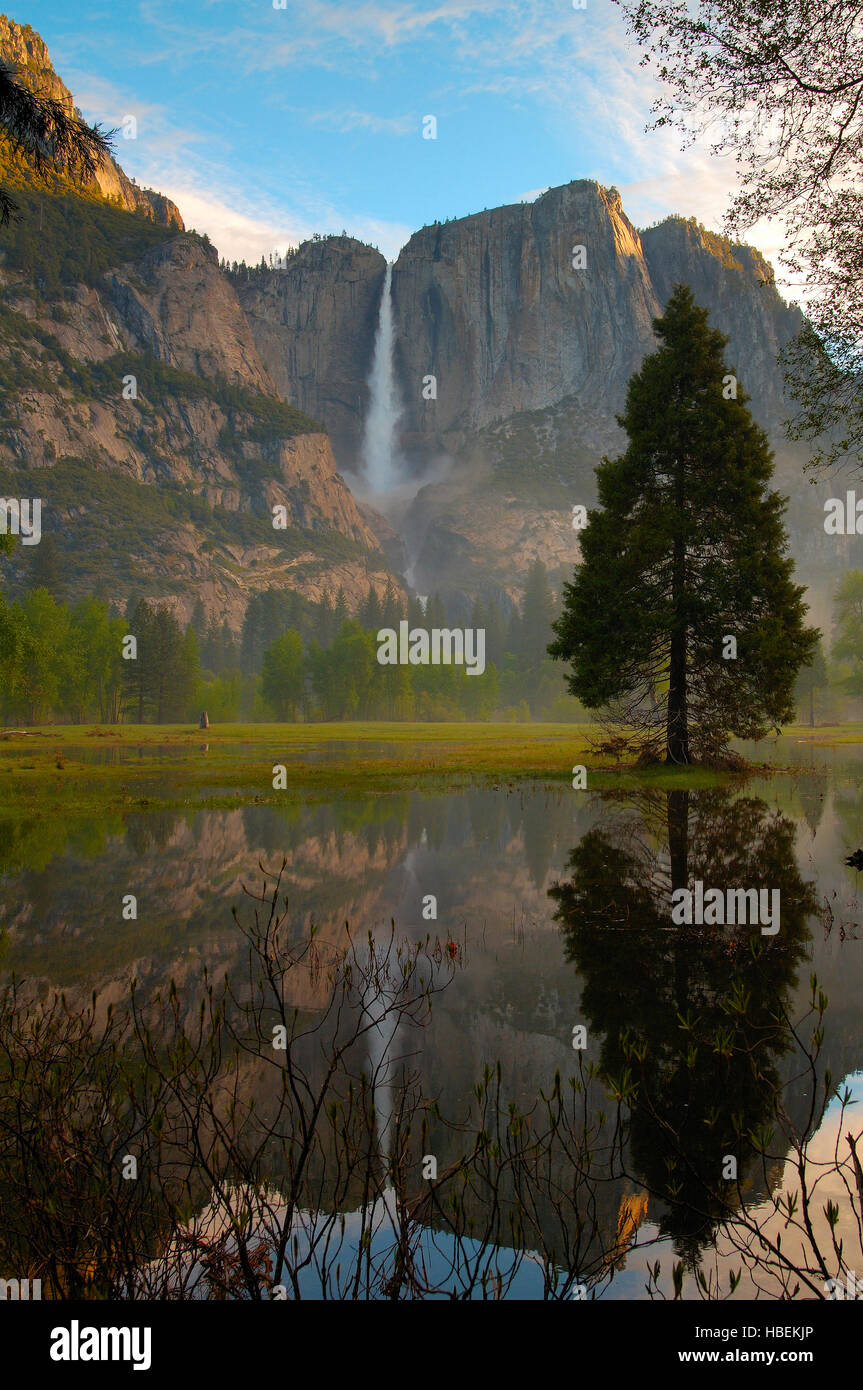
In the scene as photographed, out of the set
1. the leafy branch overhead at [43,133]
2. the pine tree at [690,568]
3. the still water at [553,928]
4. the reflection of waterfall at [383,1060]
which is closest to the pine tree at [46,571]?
the pine tree at [690,568]

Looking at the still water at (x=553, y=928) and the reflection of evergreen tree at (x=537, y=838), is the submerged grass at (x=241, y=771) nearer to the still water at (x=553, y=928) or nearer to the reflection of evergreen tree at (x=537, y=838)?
the still water at (x=553, y=928)

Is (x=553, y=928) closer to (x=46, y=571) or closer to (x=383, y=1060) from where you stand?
(x=383, y=1060)

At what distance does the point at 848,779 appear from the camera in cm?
3092

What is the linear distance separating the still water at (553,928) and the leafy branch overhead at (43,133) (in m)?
9.74

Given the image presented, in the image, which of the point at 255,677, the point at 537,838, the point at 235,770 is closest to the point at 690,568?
the point at 537,838

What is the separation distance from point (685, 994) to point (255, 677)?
12971cm

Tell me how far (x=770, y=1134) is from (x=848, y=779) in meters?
29.2

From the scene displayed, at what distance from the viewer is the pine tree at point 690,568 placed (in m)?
28.4

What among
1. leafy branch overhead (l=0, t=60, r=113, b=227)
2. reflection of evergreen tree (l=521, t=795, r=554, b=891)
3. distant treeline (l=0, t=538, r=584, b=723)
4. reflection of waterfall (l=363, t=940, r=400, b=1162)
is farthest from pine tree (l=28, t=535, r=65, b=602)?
reflection of waterfall (l=363, t=940, r=400, b=1162)

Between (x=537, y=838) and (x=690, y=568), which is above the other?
(x=690, y=568)

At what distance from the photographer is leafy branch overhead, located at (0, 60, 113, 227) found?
398 inches

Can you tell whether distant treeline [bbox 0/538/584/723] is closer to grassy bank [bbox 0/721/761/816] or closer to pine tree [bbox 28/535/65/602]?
pine tree [bbox 28/535/65/602]

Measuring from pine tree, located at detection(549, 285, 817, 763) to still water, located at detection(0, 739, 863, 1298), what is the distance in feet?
23.3

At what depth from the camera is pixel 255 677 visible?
134 m
